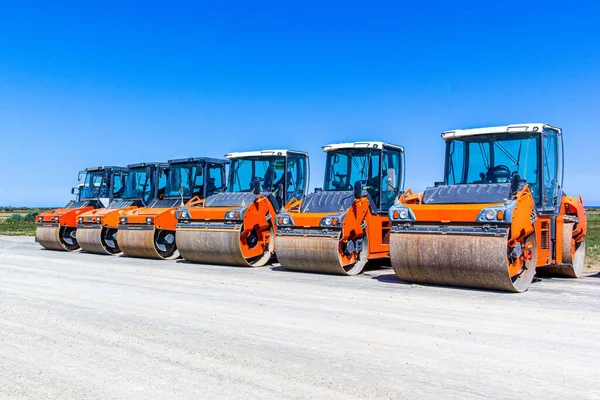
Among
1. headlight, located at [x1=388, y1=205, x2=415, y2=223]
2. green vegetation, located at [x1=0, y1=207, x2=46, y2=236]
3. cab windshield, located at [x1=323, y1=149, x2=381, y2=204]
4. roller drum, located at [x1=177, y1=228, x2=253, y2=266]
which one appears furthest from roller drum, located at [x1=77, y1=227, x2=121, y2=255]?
green vegetation, located at [x1=0, y1=207, x2=46, y2=236]

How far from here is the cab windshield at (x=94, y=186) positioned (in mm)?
20547

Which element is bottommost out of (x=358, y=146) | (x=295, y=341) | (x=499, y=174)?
(x=295, y=341)

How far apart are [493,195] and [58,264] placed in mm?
10028

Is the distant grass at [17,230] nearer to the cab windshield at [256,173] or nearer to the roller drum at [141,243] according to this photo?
the roller drum at [141,243]

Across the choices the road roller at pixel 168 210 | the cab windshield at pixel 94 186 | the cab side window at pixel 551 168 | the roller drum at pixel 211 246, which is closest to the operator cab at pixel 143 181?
the road roller at pixel 168 210

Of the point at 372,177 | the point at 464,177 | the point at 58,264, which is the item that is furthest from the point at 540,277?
the point at 58,264

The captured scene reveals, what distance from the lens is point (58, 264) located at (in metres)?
14.7

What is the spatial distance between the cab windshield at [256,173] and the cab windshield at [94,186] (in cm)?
671

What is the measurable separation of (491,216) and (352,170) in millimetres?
4693

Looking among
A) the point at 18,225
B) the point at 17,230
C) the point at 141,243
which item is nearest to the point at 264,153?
the point at 141,243

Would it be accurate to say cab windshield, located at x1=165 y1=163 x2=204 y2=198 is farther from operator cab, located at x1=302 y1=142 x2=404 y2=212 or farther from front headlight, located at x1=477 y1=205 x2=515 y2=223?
front headlight, located at x1=477 y1=205 x2=515 y2=223

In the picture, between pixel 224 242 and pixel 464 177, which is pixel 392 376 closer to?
pixel 464 177

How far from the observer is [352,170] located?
1348 centimetres

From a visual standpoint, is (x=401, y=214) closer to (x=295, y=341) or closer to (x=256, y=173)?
(x=295, y=341)
